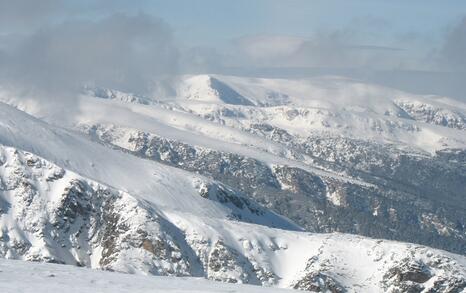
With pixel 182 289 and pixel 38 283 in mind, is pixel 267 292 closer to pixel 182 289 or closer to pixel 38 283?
pixel 182 289

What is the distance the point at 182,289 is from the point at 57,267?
14.6 metres

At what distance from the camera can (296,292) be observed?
285 ft

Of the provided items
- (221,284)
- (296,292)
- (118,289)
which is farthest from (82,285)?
(296,292)

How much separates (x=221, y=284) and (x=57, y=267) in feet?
53.4

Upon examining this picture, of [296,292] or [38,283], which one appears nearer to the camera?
[38,283]

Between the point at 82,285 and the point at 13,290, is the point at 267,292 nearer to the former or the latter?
the point at 82,285

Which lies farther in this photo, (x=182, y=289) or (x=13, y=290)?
(x=182, y=289)

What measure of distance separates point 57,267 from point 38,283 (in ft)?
38.8

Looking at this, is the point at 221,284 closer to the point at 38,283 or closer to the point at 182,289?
the point at 182,289

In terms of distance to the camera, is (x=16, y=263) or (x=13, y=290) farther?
(x=16, y=263)

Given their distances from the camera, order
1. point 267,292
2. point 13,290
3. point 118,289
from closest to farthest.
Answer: point 13,290 → point 118,289 → point 267,292

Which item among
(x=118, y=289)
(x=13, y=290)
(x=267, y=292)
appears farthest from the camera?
(x=267, y=292)

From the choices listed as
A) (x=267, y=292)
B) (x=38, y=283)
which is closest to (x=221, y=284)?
(x=267, y=292)

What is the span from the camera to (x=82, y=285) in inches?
3049
